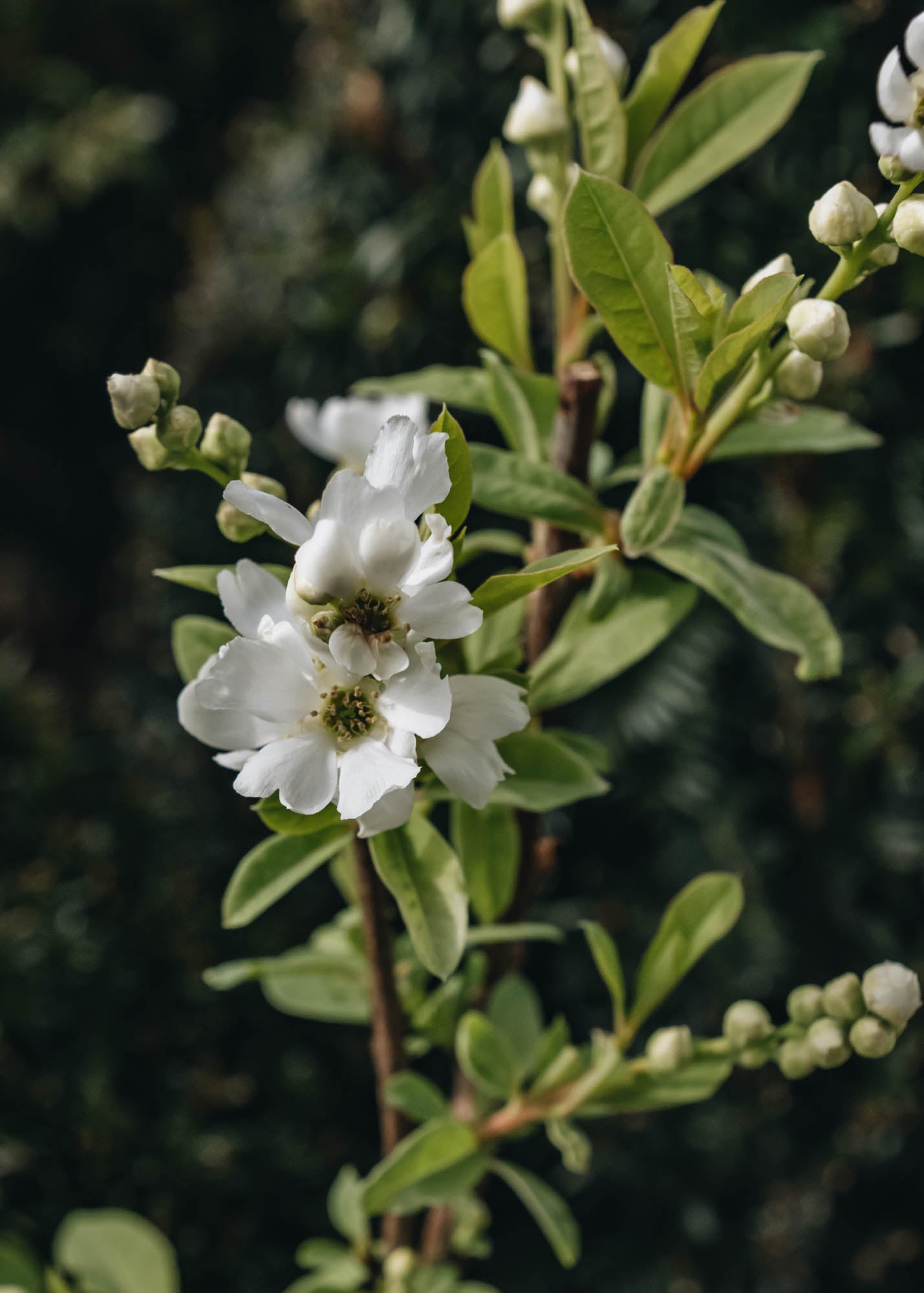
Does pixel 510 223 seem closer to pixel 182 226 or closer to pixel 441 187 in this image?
pixel 441 187

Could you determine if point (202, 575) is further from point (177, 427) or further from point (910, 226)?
point (910, 226)

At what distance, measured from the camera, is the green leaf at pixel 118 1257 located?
667mm

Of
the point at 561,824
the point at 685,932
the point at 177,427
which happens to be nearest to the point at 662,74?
the point at 177,427

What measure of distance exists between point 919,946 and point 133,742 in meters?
0.76

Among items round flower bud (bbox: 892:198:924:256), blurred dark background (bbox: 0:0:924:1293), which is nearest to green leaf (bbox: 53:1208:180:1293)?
blurred dark background (bbox: 0:0:924:1293)

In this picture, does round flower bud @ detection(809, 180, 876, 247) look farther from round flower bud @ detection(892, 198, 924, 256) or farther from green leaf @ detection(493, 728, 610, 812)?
green leaf @ detection(493, 728, 610, 812)

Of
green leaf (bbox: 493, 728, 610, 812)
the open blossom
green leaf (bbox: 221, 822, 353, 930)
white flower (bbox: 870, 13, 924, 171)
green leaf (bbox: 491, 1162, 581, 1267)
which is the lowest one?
green leaf (bbox: 491, 1162, 581, 1267)

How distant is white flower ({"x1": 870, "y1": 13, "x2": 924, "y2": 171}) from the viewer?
1.03 feet

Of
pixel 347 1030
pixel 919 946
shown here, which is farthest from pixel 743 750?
pixel 347 1030

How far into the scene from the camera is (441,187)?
2.94ft

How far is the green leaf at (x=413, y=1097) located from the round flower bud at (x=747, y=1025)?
147 mm

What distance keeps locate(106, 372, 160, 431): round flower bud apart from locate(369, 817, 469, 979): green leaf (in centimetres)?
16

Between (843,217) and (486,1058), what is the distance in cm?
38

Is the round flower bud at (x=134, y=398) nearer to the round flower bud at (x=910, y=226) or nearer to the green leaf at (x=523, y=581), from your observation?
the green leaf at (x=523, y=581)
